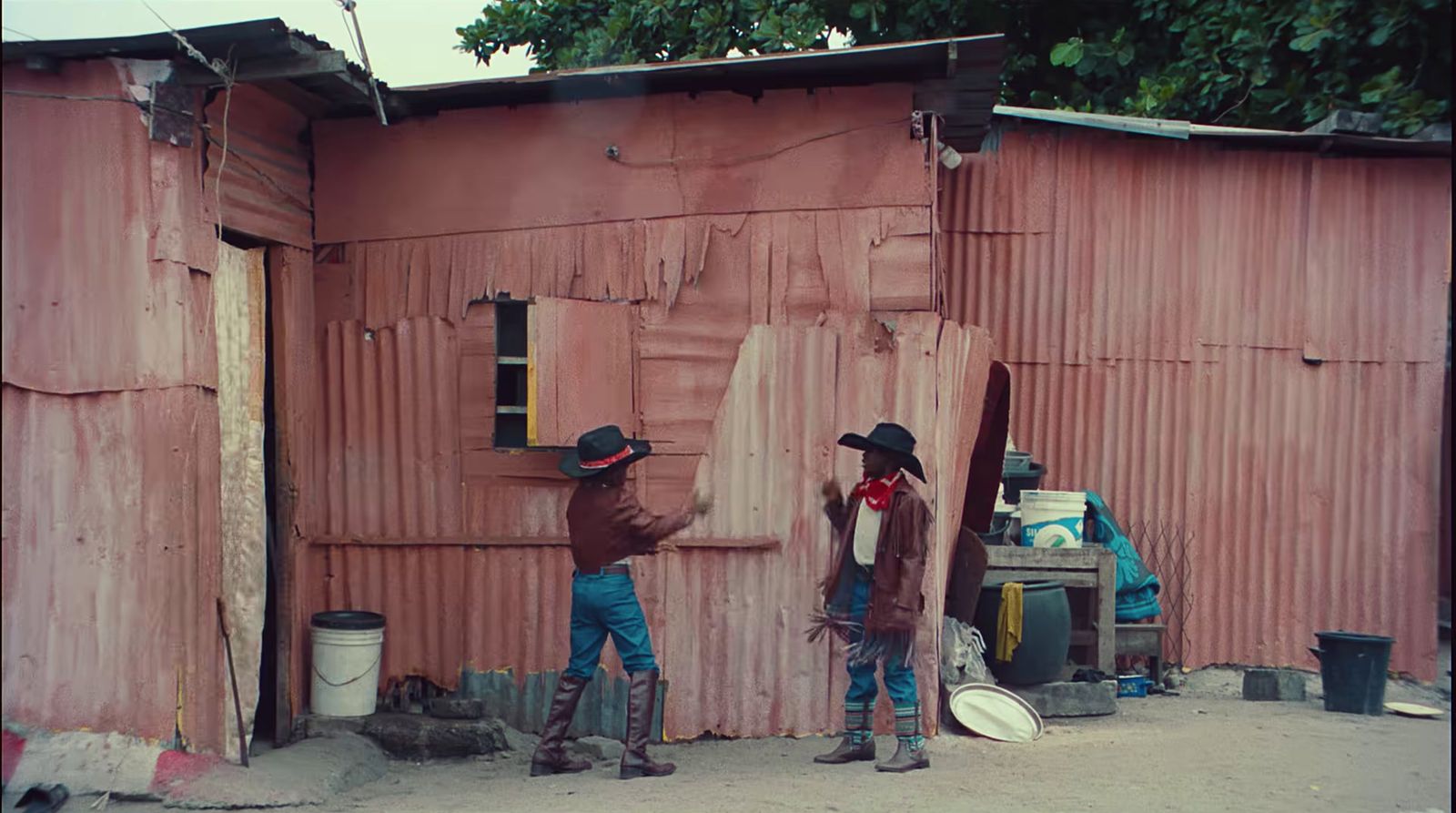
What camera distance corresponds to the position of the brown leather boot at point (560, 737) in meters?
7.73

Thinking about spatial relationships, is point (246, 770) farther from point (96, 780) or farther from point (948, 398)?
point (948, 398)

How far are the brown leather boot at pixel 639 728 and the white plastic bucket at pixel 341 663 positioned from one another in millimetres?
1858

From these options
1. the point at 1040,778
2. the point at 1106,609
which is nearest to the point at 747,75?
the point at 1040,778

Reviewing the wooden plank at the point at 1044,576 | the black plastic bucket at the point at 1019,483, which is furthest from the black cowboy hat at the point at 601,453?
the black plastic bucket at the point at 1019,483

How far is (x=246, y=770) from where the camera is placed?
24.3 ft

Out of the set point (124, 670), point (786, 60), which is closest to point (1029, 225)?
point (786, 60)

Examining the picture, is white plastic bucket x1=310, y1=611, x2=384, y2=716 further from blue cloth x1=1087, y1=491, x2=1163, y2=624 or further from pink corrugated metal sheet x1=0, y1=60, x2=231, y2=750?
blue cloth x1=1087, y1=491, x2=1163, y2=624

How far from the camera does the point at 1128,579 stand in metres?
10.5

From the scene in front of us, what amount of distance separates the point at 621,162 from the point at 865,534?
2606mm

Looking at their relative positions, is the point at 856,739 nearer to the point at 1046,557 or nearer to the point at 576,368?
the point at 576,368

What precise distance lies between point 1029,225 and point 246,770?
6775 mm

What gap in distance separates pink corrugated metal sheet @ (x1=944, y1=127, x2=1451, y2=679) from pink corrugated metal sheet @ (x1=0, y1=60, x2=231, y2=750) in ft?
19.8

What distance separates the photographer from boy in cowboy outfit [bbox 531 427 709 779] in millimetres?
7578

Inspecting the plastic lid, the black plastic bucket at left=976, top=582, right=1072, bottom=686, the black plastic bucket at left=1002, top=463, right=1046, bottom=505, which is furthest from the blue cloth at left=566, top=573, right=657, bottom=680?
the black plastic bucket at left=1002, top=463, right=1046, bottom=505
